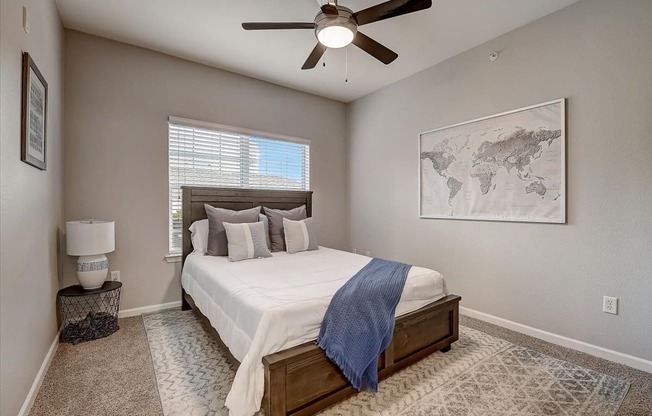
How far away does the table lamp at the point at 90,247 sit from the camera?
2531 mm

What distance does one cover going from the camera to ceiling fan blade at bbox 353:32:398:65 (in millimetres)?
2293

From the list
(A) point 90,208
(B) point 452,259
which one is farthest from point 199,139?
(B) point 452,259

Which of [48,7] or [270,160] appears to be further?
[270,160]

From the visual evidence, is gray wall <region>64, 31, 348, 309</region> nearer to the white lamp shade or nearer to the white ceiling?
the white ceiling

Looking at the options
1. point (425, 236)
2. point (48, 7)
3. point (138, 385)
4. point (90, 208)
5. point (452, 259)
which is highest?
point (48, 7)

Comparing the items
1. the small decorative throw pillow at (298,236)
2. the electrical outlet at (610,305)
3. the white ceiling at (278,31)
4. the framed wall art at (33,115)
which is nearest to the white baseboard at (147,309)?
the small decorative throw pillow at (298,236)

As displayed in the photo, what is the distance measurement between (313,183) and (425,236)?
5.95ft

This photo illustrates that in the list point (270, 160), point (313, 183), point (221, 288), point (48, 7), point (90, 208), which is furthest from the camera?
point (313, 183)

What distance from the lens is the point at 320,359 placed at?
1.65 meters

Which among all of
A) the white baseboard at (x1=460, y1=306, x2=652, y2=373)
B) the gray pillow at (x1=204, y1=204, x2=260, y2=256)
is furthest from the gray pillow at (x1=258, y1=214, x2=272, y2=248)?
the white baseboard at (x1=460, y1=306, x2=652, y2=373)

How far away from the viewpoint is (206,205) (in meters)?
3.30

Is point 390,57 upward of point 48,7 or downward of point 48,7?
downward

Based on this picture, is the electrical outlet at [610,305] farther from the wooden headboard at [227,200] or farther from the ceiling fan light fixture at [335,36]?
the wooden headboard at [227,200]

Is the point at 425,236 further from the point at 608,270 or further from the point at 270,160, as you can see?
the point at 270,160
